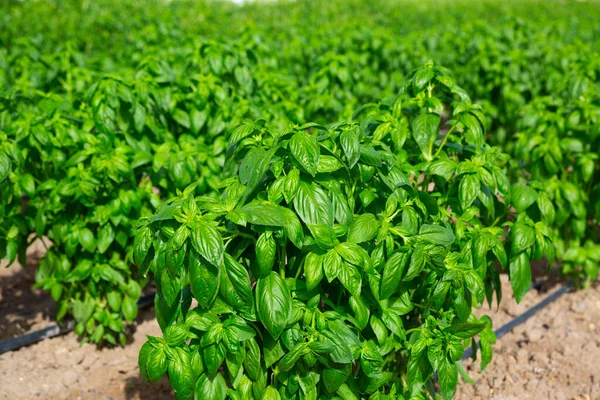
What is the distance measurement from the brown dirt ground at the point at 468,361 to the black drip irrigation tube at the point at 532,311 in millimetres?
32

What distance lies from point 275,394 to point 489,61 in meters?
4.28

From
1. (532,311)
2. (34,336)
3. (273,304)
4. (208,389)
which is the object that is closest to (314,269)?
(273,304)

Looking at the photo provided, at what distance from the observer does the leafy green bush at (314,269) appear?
7.23 ft

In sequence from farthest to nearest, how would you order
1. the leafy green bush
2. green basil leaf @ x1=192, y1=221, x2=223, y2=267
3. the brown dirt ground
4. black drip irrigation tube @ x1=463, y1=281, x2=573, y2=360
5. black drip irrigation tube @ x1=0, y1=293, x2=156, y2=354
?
1. black drip irrigation tube @ x1=463, y1=281, x2=573, y2=360
2. black drip irrigation tube @ x1=0, y1=293, x2=156, y2=354
3. the brown dirt ground
4. the leafy green bush
5. green basil leaf @ x1=192, y1=221, x2=223, y2=267

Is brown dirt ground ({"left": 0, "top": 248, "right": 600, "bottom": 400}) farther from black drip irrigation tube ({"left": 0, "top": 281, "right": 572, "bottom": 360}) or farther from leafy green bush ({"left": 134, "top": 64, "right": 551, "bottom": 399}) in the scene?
leafy green bush ({"left": 134, "top": 64, "right": 551, "bottom": 399})

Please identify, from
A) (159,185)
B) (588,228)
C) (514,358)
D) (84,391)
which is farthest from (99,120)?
(588,228)

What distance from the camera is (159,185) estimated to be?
3.59 metres

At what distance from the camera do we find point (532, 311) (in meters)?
4.31

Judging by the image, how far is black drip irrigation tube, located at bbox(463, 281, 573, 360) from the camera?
4080mm

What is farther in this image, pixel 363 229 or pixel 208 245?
pixel 363 229

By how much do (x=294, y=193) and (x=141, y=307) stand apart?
2.43 meters

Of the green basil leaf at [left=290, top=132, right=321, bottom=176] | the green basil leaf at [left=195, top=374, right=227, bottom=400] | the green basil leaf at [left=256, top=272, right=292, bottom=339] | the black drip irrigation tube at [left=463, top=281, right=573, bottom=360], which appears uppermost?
the green basil leaf at [left=290, top=132, right=321, bottom=176]

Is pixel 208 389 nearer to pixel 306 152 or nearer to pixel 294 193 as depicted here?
pixel 294 193

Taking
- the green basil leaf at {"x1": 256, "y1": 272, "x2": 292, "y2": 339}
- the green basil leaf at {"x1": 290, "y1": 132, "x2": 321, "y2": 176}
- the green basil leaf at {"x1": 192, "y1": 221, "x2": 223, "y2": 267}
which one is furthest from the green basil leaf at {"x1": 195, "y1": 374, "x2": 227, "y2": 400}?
the green basil leaf at {"x1": 290, "y1": 132, "x2": 321, "y2": 176}
